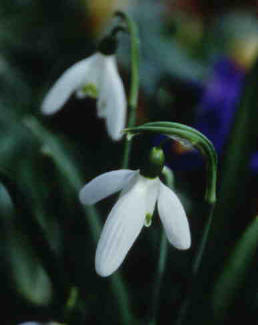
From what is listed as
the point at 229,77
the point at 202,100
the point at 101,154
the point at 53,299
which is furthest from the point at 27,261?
the point at 229,77

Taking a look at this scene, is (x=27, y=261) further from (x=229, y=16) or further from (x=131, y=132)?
(x=229, y=16)

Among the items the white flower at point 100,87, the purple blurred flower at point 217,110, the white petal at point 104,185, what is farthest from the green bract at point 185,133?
the purple blurred flower at point 217,110

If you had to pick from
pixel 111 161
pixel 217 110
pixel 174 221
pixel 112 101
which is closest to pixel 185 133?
pixel 174 221

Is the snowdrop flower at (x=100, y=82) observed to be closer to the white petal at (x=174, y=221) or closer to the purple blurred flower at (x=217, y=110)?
the white petal at (x=174, y=221)

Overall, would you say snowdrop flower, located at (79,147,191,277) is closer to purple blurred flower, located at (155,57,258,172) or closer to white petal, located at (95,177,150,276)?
white petal, located at (95,177,150,276)

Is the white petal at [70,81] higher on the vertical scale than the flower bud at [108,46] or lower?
lower

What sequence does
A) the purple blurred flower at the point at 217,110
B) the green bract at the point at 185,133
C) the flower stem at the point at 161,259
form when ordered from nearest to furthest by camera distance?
1. the green bract at the point at 185,133
2. the flower stem at the point at 161,259
3. the purple blurred flower at the point at 217,110

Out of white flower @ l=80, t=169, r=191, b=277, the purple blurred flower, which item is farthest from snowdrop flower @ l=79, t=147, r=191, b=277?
the purple blurred flower
